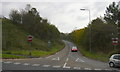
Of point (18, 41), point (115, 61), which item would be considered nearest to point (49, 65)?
point (115, 61)

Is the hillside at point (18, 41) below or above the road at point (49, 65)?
above

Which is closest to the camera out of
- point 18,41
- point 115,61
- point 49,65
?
point 49,65

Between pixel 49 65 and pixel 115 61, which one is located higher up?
pixel 115 61

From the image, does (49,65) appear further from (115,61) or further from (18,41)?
→ (18,41)

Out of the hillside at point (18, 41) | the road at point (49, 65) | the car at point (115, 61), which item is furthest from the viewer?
the hillside at point (18, 41)

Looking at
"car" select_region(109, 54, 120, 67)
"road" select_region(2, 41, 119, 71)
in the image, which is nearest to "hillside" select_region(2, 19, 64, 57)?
"road" select_region(2, 41, 119, 71)

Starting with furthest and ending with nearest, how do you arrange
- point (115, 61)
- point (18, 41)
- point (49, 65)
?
point (18, 41) < point (115, 61) < point (49, 65)

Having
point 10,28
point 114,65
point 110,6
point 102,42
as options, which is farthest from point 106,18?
point 114,65

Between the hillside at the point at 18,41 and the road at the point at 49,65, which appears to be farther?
the hillside at the point at 18,41

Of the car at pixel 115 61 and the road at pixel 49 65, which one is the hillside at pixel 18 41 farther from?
the car at pixel 115 61

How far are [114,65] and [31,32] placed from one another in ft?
241

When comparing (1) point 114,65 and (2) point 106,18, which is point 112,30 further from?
(1) point 114,65

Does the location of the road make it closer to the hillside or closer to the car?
the car

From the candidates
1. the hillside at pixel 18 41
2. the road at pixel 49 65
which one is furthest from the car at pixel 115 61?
the hillside at pixel 18 41
